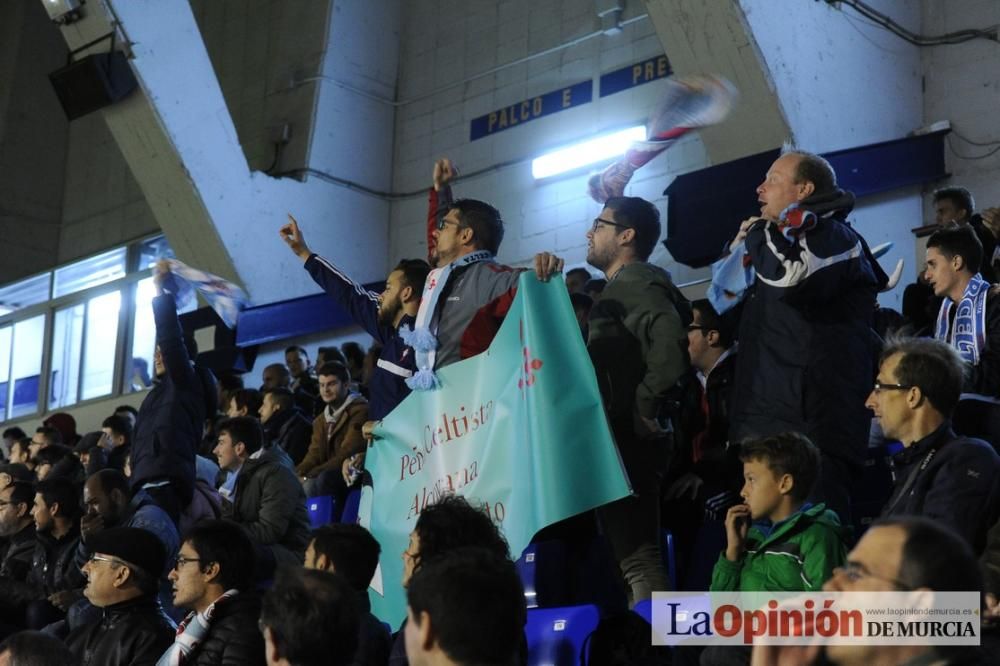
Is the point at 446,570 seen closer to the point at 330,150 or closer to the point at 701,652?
the point at 701,652

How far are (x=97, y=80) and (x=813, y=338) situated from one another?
7635mm

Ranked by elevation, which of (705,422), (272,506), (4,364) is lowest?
(272,506)

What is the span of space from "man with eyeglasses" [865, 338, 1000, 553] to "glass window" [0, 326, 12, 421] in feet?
46.7

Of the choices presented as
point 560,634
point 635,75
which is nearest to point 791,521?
point 560,634

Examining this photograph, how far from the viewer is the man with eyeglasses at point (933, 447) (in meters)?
3.01

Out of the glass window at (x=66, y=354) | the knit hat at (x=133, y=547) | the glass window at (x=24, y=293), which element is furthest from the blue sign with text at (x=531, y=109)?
the knit hat at (x=133, y=547)

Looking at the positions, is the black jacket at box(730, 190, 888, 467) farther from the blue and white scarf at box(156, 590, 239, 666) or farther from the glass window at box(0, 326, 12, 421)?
the glass window at box(0, 326, 12, 421)

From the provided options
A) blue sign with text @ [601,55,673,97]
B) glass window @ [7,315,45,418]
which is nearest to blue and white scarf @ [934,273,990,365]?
blue sign with text @ [601,55,673,97]

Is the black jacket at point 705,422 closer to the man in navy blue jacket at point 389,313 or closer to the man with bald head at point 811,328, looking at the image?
the man with bald head at point 811,328

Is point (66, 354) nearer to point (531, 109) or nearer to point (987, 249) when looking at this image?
point (531, 109)

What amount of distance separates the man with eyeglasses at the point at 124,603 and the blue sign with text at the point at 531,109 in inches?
273

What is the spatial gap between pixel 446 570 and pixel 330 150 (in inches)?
376

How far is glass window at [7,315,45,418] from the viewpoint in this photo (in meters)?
15.2

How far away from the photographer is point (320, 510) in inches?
229
